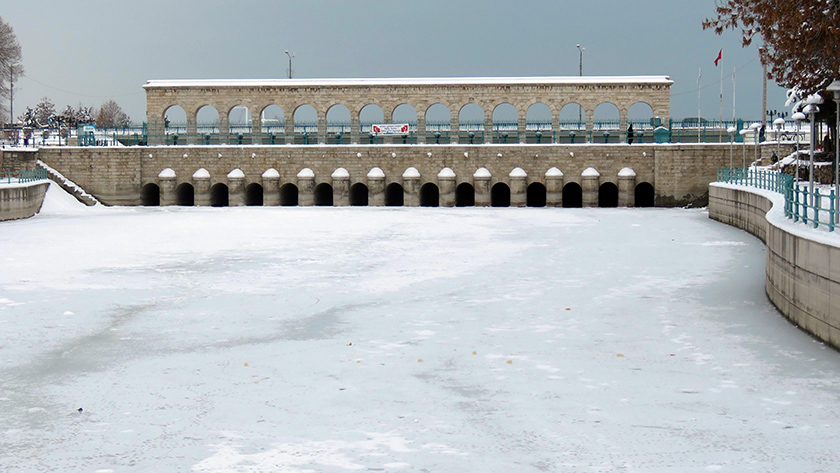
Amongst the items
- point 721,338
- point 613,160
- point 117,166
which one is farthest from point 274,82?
point 721,338

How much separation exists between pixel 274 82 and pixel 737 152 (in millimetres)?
24891

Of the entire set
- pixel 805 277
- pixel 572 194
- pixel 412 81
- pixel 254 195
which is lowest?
pixel 805 277

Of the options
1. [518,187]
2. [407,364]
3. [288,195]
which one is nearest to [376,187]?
[288,195]

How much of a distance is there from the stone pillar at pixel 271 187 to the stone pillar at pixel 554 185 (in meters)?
14.0

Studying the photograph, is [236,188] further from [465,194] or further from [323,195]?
[465,194]

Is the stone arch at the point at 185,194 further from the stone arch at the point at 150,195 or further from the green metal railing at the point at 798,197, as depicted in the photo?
the green metal railing at the point at 798,197

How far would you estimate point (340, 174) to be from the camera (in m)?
43.6

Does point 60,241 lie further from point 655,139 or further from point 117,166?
point 655,139

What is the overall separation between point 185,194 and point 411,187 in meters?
13.2

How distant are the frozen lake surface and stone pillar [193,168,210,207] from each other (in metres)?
22.7

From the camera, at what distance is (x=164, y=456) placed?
25.4 ft

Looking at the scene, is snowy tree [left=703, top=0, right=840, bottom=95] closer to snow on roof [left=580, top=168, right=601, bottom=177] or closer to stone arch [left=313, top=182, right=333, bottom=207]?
snow on roof [left=580, top=168, right=601, bottom=177]

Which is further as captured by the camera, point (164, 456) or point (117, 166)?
point (117, 166)

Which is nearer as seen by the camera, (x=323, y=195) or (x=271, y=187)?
(x=271, y=187)
